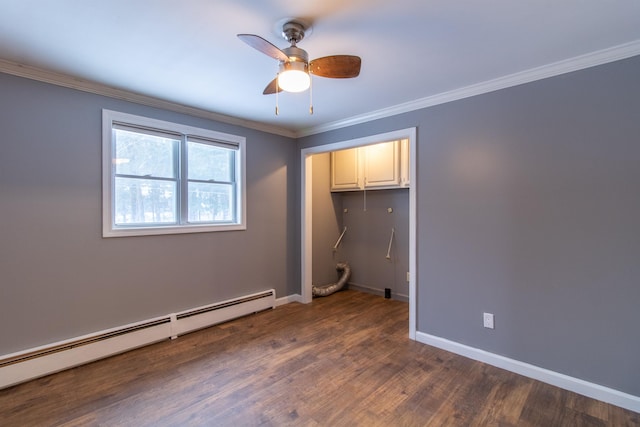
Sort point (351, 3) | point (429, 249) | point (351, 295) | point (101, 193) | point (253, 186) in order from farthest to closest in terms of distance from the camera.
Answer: point (351, 295)
point (253, 186)
point (429, 249)
point (101, 193)
point (351, 3)

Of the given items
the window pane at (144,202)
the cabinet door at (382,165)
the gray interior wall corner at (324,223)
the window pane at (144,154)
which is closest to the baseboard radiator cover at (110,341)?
the window pane at (144,202)

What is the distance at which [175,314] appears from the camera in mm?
3158

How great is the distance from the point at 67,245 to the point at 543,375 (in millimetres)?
3992

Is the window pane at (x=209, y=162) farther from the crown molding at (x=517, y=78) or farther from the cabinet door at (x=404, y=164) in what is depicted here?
the cabinet door at (x=404, y=164)

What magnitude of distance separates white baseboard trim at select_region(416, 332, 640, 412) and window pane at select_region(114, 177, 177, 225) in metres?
2.96

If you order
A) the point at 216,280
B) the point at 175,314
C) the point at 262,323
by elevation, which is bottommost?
the point at 262,323

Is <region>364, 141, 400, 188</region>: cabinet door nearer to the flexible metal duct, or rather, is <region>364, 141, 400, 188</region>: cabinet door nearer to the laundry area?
the laundry area

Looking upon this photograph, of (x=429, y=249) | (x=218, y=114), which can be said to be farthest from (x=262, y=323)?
(x=218, y=114)

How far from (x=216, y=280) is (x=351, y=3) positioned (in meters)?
3.02

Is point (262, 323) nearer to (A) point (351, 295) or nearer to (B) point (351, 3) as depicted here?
(A) point (351, 295)

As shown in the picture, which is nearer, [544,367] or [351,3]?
[351,3]

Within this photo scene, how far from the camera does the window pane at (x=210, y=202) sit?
339cm

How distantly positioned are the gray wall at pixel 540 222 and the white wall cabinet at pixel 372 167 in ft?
3.39

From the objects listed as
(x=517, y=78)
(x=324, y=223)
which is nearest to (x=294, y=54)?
(x=517, y=78)
